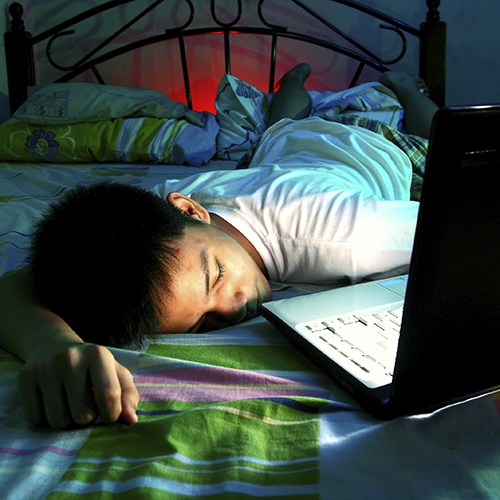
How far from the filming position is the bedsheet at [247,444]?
36 cm

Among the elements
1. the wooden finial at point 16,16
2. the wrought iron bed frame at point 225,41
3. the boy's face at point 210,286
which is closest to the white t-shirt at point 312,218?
the boy's face at point 210,286

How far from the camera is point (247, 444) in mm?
399

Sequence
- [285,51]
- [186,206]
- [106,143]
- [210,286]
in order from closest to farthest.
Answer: [210,286], [186,206], [106,143], [285,51]

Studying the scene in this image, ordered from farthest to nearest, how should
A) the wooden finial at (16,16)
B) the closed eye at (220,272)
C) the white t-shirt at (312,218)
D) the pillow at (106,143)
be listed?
1. the wooden finial at (16,16)
2. the pillow at (106,143)
3. the white t-shirt at (312,218)
4. the closed eye at (220,272)

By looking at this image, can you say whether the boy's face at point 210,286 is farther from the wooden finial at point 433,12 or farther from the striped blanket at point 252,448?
the wooden finial at point 433,12

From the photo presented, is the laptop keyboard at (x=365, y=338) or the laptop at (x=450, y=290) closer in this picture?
the laptop at (x=450, y=290)

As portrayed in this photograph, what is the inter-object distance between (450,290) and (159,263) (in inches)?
14.5

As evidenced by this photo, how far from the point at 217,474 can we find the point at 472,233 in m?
0.27

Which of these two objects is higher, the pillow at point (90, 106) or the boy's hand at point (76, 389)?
the pillow at point (90, 106)

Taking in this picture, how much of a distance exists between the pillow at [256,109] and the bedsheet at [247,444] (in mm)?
1496

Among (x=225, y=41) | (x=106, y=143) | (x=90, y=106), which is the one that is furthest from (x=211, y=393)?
(x=225, y=41)

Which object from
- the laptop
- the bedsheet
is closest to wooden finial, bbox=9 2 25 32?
the bedsheet

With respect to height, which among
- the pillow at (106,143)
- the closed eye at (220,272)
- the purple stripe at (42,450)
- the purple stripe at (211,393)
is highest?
the pillow at (106,143)

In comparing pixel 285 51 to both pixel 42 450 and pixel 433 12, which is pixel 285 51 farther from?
pixel 42 450
